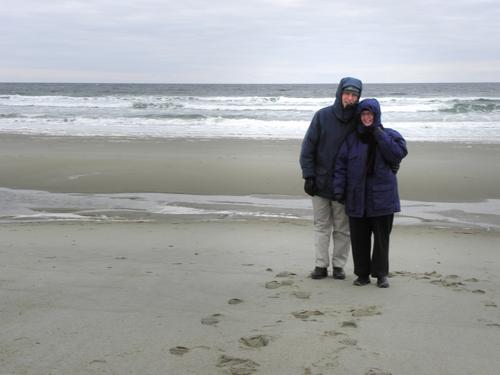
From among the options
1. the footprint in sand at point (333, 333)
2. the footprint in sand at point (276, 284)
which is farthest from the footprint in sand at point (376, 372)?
the footprint in sand at point (276, 284)

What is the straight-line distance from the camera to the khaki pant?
189 inches

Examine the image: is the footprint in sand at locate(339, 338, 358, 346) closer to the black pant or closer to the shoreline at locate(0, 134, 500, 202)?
the black pant

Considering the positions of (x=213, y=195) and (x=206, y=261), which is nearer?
(x=206, y=261)

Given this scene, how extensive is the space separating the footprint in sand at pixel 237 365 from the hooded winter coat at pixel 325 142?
191 cm

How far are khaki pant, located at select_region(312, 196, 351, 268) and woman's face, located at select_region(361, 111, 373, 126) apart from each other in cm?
73

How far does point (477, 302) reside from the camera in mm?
4199

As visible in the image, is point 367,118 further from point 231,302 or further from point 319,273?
point 231,302

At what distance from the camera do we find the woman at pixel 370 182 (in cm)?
441

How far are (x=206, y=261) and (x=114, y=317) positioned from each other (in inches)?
69.3

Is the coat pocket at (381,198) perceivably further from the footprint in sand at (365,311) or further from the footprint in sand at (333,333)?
the footprint in sand at (333,333)

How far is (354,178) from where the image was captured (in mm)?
4512

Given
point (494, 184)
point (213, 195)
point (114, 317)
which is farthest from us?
point (494, 184)

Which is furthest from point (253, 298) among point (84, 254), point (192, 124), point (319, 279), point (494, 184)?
point (192, 124)

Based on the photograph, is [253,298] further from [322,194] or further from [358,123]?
[358,123]
